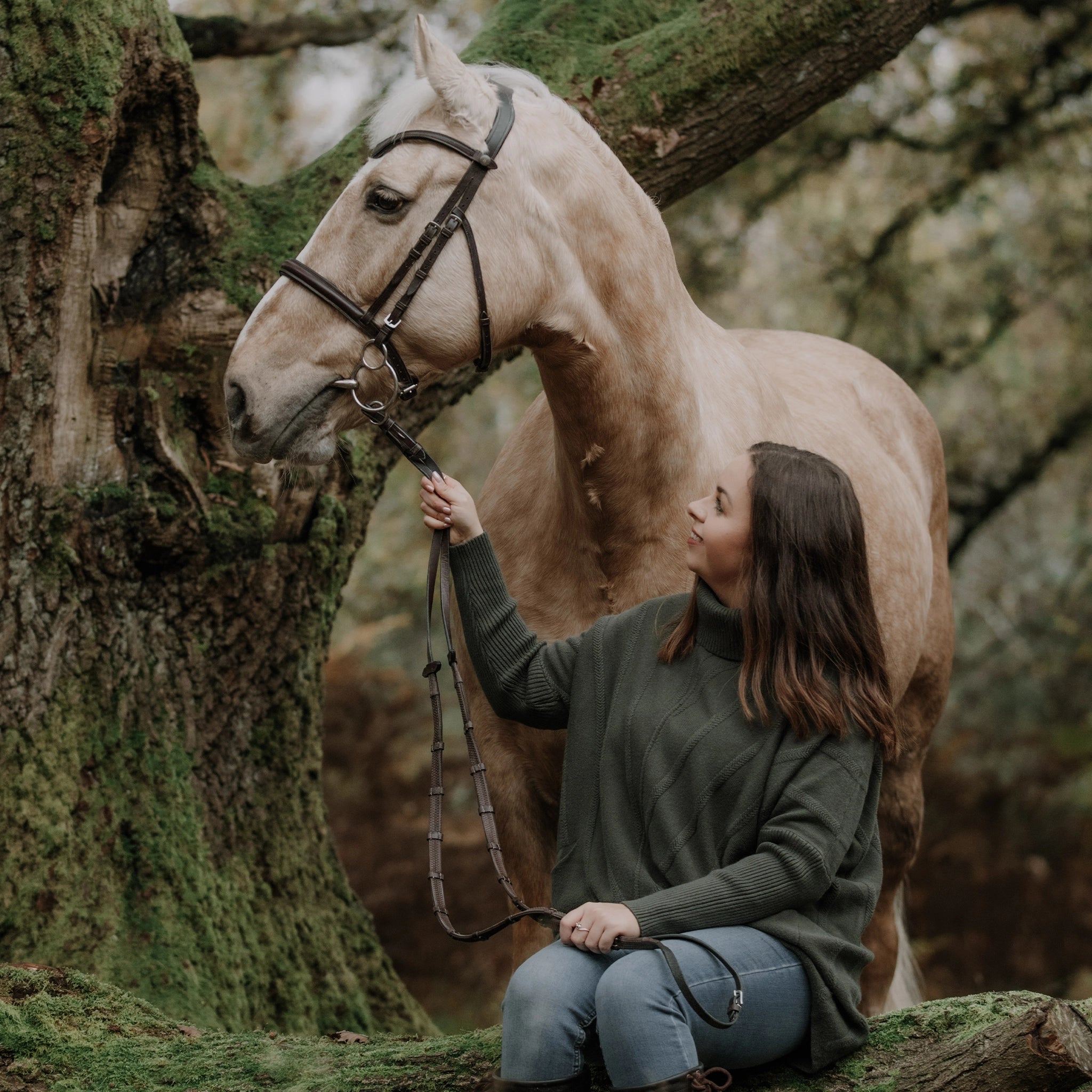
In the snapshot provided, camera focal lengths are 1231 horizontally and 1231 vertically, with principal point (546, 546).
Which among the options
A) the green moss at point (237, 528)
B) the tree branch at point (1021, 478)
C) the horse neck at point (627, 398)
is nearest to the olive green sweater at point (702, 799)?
the horse neck at point (627, 398)

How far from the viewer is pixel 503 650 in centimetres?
268

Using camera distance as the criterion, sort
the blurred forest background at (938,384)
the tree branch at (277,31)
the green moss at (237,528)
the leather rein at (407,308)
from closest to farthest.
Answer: the leather rein at (407,308), the green moss at (237,528), the tree branch at (277,31), the blurred forest background at (938,384)

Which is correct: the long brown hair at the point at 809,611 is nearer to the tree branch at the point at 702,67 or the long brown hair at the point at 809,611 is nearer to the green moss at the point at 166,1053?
the green moss at the point at 166,1053

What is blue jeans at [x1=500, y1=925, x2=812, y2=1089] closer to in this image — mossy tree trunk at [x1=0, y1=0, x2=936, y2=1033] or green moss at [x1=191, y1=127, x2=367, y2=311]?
mossy tree trunk at [x1=0, y1=0, x2=936, y2=1033]

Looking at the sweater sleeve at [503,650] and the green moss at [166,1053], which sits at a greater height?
the sweater sleeve at [503,650]

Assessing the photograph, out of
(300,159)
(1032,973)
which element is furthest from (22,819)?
(1032,973)

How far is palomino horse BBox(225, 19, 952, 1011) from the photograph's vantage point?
266 centimetres

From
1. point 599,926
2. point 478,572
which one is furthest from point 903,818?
point 599,926

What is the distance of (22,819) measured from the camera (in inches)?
130

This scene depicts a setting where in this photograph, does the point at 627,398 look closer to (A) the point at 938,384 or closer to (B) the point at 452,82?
(B) the point at 452,82

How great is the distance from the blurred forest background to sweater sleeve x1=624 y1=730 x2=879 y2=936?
5.40 meters

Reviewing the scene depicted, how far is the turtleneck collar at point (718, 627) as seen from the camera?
2.45 meters

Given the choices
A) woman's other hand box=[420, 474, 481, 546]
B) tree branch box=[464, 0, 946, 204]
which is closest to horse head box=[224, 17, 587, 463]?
woman's other hand box=[420, 474, 481, 546]

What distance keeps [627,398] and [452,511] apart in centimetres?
51
